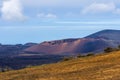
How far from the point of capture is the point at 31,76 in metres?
Answer: 38.2

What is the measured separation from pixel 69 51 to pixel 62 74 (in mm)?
155503

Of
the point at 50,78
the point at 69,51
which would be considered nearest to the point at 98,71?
the point at 50,78

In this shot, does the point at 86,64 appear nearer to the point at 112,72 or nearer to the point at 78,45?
the point at 112,72

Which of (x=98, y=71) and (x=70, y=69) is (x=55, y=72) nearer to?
(x=70, y=69)

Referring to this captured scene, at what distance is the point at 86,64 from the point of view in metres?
43.4

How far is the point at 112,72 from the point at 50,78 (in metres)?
5.07

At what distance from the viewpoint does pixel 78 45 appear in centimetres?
19775

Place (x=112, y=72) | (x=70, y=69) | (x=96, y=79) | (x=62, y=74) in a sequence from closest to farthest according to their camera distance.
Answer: (x=96, y=79), (x=112, y=72), (x=62, y=74), (x=70, y=69)

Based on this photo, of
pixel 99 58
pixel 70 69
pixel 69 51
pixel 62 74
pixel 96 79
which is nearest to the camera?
pixel 96 79

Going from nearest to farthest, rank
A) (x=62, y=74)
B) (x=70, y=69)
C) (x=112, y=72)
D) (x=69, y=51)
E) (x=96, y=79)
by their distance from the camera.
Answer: (x=96, y=79), (x=112, y=72), (x=62, y=74), (x=70, y=69), (x=69, y=51)

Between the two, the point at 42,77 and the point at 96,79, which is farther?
the point at 42,77

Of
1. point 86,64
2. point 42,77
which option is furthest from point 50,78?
point 86,64

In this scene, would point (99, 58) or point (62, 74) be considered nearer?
point (62, 74)

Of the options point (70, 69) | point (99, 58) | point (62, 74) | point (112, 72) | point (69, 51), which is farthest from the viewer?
point (69, 51)
